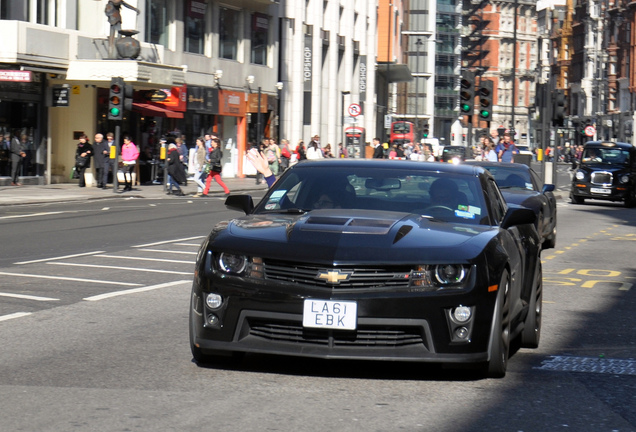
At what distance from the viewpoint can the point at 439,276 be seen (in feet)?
22.8

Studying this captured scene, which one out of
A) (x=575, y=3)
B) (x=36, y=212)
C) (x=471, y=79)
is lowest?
(x=36, y=212)

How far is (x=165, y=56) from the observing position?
4522 centimetres

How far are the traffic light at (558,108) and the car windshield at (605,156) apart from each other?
4.41 ft

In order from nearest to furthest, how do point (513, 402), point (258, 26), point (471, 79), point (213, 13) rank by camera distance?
1. point (513, 402)
2. point (471, 79)
3. point (213, 13)
4. point (258, 26)

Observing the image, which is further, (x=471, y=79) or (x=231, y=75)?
(x=231, y=75)

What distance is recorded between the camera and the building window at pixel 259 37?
54.2 metres

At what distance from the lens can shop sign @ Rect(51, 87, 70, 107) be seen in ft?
121

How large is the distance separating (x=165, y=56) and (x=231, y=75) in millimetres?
6853

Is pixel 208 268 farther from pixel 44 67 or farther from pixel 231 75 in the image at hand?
pixel 231 75

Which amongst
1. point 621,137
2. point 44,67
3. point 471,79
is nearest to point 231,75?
point 44,67

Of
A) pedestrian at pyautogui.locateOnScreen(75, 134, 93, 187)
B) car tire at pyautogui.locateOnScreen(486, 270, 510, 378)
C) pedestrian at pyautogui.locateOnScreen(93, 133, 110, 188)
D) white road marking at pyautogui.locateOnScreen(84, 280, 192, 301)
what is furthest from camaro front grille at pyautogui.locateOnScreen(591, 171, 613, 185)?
car tire at pyautogui.locateOnScreen(486, 270, 510, 378)

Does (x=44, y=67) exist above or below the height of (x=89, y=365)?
above

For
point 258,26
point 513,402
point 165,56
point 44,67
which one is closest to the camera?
point 513,402

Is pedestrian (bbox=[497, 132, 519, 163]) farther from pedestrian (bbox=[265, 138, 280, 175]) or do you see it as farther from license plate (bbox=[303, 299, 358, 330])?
license plate (bbox=[303, 299, 358, 330])
